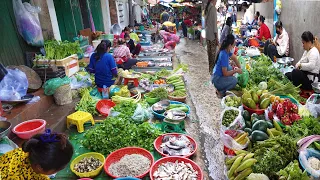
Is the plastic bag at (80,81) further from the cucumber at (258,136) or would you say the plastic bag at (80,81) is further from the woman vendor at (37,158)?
the cucumber at (258,136)

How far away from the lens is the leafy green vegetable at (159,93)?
17.9 feet

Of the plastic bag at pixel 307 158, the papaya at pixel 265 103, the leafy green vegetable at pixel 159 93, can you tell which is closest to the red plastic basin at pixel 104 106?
the leafy green vegetable at pixel 159 93

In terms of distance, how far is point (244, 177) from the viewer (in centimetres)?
276

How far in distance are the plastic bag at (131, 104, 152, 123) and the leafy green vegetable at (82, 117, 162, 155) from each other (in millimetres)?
424

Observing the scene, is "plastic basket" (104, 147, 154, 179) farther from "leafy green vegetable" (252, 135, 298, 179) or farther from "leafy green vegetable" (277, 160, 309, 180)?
"leafy green vegetable" (277, 160, 309, 180)

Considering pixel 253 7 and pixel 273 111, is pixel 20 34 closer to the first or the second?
pixel 273 111

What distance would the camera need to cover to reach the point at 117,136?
3723 millimetres

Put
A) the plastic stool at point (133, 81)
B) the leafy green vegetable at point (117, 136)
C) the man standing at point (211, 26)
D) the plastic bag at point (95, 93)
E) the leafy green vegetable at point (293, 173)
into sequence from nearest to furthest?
the leafy green vegetable at point (293, 173)
the leafy green vegetable at point (117, 136)
the plastic bag at point (95, 93)
the plastic stool at point (133, 81)
the man standing at point (211, 26)

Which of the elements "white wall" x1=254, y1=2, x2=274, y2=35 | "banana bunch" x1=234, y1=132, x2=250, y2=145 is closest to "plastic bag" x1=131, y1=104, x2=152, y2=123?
"banana bunch" x1=234, y1=132, x2=250, y2=145

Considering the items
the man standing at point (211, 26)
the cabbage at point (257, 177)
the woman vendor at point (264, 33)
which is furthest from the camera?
the woman vendor at point (264, 33)

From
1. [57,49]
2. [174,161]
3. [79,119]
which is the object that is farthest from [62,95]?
[174,161]

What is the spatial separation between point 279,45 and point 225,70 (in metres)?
4.10

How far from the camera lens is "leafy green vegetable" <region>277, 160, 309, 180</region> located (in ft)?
7.88

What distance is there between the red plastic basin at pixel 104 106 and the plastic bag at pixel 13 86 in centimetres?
145
